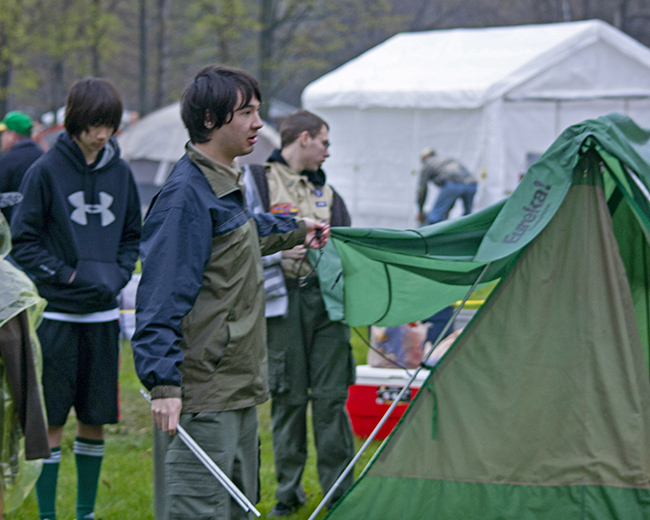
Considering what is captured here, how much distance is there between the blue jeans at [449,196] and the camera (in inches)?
468

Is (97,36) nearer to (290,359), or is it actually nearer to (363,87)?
(363,87)

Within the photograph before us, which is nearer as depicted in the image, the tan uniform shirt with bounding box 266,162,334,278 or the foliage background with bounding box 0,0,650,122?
the tan uniform shirt with bounding box 266,162,334,278

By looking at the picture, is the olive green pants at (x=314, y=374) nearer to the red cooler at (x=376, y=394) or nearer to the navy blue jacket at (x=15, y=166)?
the red cooler at (x=376, y=394)

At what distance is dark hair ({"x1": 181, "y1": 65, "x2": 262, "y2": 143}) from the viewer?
8.31 feet

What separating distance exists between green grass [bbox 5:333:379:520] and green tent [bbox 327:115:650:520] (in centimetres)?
102

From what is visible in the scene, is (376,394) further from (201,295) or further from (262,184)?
(201,295)

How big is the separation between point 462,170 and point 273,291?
28.1 ft

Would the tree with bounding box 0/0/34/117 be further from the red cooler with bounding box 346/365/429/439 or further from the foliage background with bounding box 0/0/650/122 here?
the red cooler with bounding box 346/365/429/439

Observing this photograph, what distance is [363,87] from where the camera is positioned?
13.0m

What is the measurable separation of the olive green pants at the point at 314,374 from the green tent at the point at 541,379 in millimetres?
621

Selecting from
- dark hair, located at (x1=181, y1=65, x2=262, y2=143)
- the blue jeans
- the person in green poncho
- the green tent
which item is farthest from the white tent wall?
dark hair, located at (x1=181, y1=65, x2=262, y2=143)

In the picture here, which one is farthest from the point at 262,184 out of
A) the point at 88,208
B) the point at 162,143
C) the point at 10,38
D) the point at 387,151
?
the point at 10,38

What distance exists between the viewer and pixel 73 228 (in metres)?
3.65

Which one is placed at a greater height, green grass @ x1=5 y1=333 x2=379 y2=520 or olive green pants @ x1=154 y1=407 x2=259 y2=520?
olive green pants @ x1=154 y1=407 x2=259 y2=520
